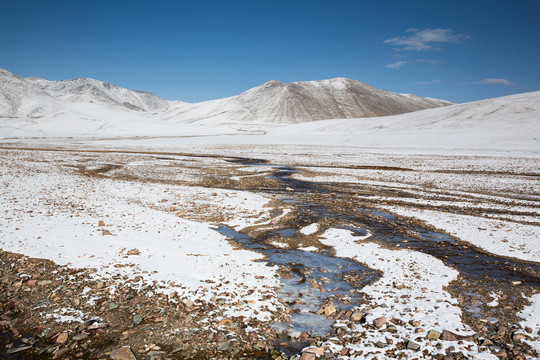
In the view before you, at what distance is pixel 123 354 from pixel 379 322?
17.4 feet

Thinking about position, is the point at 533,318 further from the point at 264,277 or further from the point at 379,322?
the point at 264,277

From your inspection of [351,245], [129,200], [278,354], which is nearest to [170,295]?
[278,354]

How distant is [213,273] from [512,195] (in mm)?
22886

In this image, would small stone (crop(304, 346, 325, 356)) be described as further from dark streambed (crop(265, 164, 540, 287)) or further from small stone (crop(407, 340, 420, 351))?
dark streambed (crop(265, 164, 540, 287))

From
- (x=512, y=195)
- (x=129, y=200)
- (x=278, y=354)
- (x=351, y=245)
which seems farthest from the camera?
(x=512, y=195)

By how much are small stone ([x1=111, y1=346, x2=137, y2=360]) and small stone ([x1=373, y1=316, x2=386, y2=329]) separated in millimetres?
4982

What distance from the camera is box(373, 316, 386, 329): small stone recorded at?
7000 mm

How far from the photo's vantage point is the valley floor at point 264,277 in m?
6.53

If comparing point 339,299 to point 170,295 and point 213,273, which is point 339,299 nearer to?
point 213,273

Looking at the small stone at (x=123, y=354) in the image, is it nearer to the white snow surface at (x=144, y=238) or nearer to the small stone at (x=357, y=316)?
the white snow surface at (x=144, y=238)

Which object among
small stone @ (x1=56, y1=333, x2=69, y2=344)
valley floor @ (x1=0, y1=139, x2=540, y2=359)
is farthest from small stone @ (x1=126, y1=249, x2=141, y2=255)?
small stone @ (x1=56, y1=333, x2=69, y2=344)

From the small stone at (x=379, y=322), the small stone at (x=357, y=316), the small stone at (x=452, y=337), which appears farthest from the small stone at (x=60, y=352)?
the small stone at (x=452, y=337)

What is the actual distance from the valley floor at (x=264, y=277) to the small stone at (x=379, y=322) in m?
0.03

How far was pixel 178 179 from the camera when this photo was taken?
27906 mm
